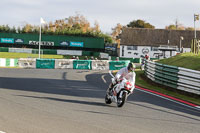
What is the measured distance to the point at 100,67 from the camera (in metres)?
37.6

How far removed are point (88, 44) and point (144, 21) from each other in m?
32.8

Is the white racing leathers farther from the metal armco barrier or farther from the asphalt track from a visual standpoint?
the metal armco barrier

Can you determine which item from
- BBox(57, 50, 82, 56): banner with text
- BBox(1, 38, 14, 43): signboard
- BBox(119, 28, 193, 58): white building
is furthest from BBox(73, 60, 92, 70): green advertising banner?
BBox(1, 38, 14, 43): signboard

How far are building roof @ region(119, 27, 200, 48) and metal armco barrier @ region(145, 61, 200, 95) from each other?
5742cm

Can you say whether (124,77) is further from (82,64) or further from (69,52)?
(69,52)

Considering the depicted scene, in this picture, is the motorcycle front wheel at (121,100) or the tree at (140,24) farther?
the tree at (140,24)

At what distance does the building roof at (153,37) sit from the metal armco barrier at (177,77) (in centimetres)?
5742

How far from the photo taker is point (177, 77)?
17547 millimetres

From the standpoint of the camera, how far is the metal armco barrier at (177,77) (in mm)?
15759

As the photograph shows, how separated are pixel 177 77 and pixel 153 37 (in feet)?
208

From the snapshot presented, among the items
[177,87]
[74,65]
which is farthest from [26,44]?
[177,87]

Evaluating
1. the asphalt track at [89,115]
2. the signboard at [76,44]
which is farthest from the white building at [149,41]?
the asphalt track at [89,115]

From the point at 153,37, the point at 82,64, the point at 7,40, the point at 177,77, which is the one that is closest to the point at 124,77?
the point at 177,77

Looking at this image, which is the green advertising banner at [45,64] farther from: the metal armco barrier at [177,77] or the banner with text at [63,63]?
the metal armco barrier at [177,77]
